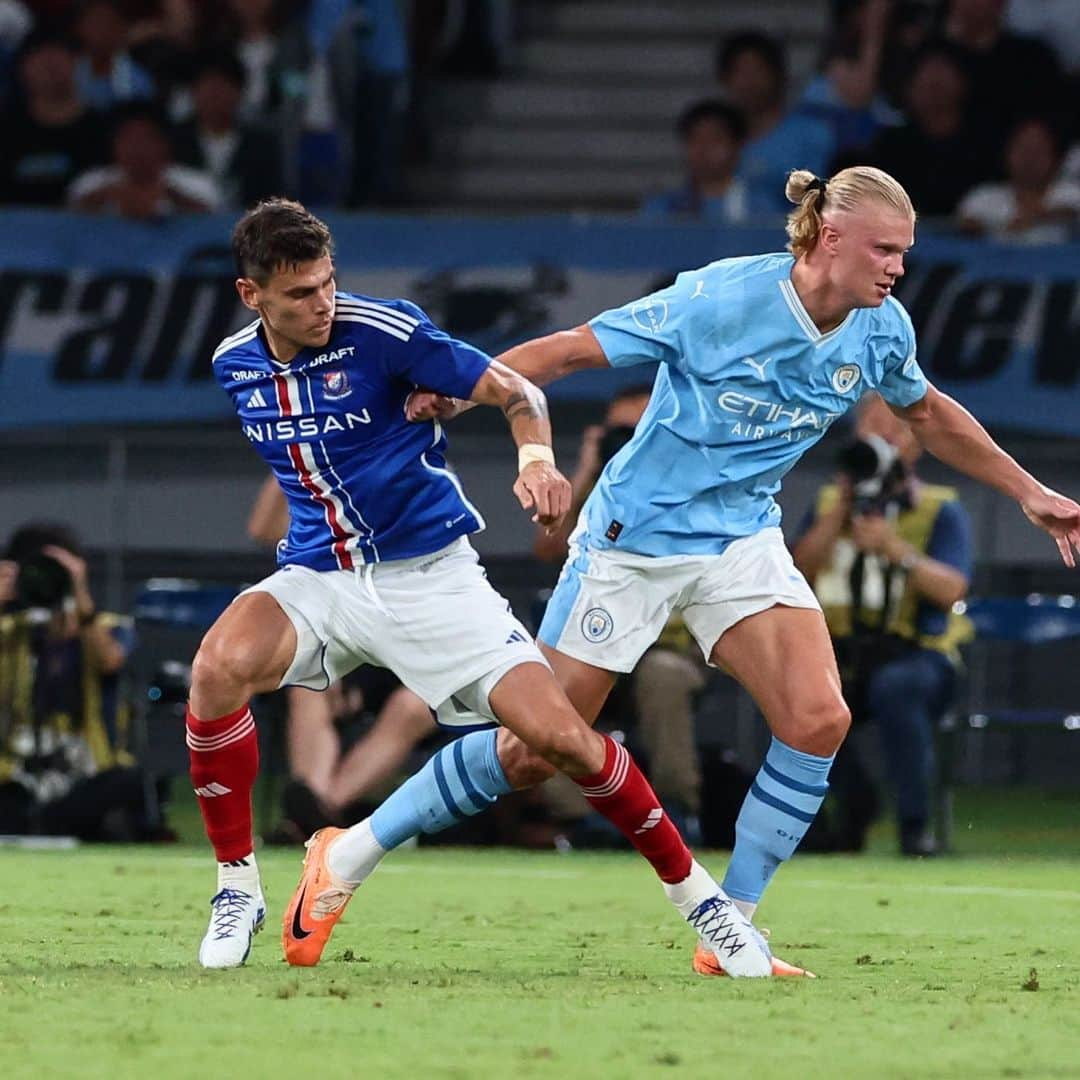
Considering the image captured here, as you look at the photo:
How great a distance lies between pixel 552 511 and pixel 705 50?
37.3 feet

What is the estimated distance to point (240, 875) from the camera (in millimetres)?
6004

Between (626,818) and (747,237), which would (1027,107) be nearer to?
(747,237)

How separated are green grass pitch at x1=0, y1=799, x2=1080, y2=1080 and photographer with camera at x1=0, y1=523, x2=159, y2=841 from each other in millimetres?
1367

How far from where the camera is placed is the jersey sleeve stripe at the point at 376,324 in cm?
592

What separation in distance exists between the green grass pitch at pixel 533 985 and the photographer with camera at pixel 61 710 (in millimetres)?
1367

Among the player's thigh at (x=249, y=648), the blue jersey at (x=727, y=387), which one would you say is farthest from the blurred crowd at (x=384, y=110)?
the player's thigh at (x=249, y=648)

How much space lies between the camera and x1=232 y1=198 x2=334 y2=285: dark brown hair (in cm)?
572

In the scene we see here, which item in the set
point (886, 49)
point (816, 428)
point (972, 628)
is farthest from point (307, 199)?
point (816, 428)

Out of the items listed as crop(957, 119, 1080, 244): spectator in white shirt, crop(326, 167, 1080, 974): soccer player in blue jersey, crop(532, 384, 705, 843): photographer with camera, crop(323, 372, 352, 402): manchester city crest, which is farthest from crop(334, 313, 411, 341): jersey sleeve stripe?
crop(957, 119, 1080, 244): spectator in white shirt

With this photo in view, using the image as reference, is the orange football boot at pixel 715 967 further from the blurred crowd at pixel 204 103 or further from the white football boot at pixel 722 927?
the blurred crowd at pixel 204 103

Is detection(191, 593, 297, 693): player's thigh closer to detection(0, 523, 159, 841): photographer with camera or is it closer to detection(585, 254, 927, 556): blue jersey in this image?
detection(585, 254, 927, 556): blue jersey

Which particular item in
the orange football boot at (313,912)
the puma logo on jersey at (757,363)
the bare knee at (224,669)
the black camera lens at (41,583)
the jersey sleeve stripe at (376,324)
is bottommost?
the black camera lens at (41,583)

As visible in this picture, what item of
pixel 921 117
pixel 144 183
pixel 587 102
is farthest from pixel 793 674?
pixel 587 102

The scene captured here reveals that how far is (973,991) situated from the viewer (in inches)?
221
